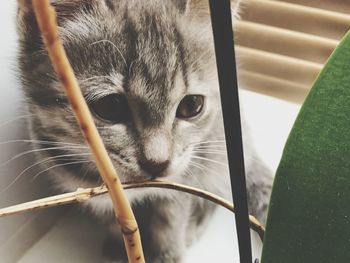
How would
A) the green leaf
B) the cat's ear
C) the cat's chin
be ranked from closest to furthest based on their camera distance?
the green leaf
the cat's ear
the cat's chin

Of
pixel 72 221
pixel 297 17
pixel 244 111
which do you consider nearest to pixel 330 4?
pixel 297 17

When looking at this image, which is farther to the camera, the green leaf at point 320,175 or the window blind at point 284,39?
the window blind at point 284,39

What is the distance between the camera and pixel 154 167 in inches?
19.2

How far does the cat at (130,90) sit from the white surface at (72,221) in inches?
0.7

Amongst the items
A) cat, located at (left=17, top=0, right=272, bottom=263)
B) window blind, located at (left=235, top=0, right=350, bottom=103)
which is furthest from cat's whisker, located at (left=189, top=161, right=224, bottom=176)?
window blind, located at (left=235, top=0, right=350, bottom=103)

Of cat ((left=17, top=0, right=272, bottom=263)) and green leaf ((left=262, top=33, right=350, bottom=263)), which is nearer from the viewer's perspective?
green leaf ((left=262, top=33, right=350, bottom=263))

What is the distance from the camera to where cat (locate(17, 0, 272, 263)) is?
17.2 inches

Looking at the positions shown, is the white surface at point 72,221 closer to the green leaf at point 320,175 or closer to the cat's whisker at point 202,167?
the cat's whisker at point 202,167

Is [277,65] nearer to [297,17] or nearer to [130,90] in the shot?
[297,17]

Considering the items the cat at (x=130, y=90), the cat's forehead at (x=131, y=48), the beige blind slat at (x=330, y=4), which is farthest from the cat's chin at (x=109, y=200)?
the beige blind slat at (x=330, y=4)

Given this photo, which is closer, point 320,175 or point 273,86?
point 320,175

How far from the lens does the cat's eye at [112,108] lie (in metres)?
0.45

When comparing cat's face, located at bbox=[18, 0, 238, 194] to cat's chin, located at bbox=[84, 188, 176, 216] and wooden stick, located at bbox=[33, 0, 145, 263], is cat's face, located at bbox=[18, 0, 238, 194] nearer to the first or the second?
cat's chin, located at bbox=[84, 188, 176, 216]

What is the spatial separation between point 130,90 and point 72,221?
169mm
